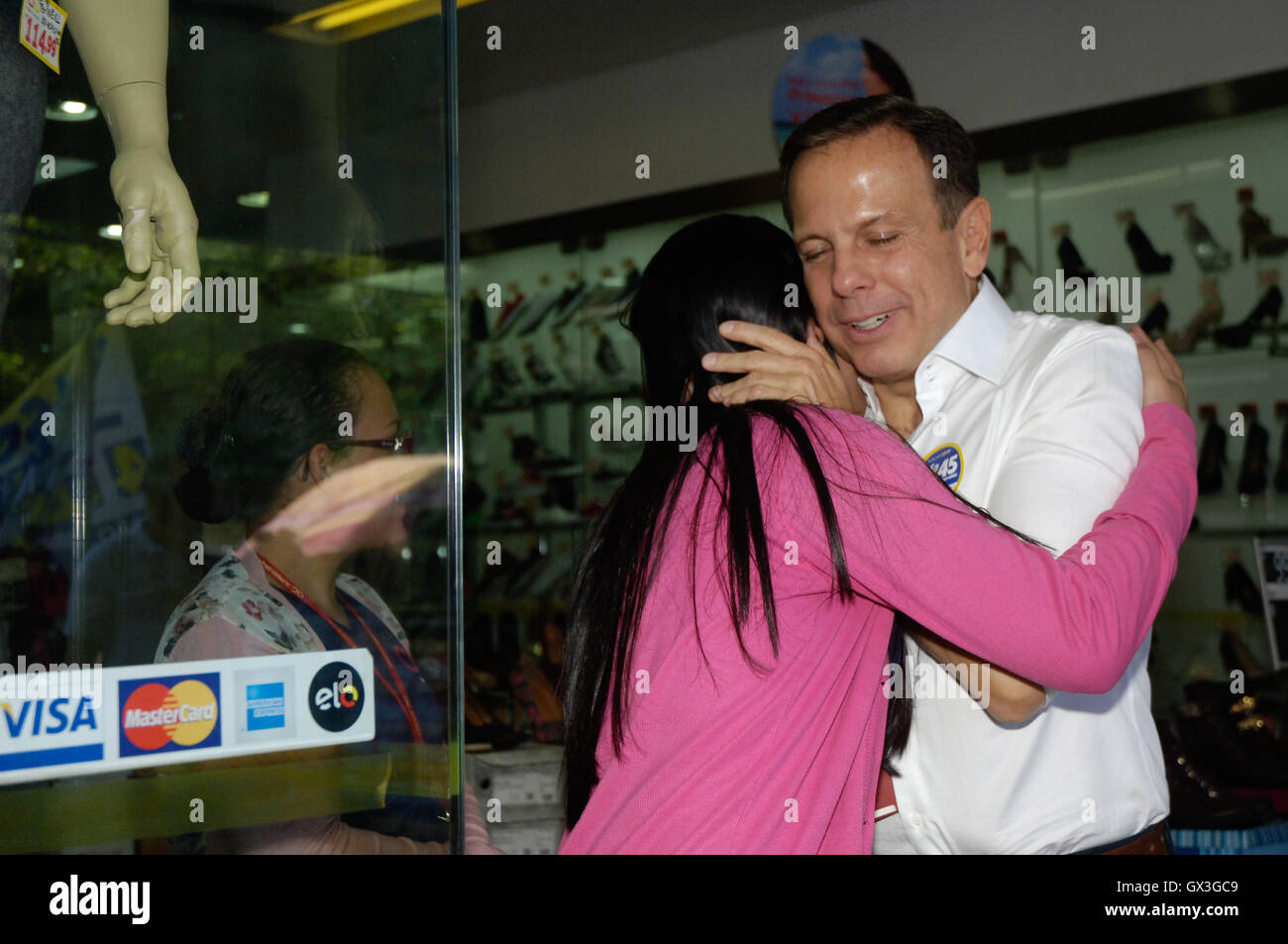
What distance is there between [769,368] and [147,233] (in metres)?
0.59

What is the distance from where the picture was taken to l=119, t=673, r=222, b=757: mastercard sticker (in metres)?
1.01

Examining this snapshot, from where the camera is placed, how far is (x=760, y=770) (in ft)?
3.47

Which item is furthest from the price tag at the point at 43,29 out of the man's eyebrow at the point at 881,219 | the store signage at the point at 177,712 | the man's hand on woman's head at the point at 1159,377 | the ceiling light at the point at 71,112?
the man's hand on woman's head at the point at 1159,377

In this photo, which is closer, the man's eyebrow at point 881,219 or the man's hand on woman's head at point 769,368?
the man's hand on woman's head at point 769,368

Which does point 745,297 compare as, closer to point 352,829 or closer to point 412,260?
point 412,260

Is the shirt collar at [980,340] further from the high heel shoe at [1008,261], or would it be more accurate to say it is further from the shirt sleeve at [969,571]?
the high heel shoe at [1008,261]

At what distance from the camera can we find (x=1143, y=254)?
12.3 feet

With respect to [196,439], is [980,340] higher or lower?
higher

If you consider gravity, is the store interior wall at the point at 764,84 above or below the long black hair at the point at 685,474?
above

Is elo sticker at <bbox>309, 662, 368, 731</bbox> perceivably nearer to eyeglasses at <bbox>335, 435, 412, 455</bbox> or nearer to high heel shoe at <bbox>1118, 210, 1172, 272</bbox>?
eyeglasses at <bbox>335, 435, 412, 455</bbox>

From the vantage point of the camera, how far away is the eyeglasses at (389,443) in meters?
1.19

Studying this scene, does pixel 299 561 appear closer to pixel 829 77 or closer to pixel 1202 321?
pixel 1202 321

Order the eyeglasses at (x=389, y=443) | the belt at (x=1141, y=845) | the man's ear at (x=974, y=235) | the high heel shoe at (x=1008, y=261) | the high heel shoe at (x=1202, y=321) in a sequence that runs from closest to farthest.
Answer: the eyeglasses at (x=389, y=443) → the belt at (x=1141, y=845) → the man's ear at (x=974, y=235) → the high heel shoe at (x=1202, y=321) → the high heel shoe at (x=1008, y=261)

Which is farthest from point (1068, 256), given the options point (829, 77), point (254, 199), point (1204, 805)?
point (254, 199)
